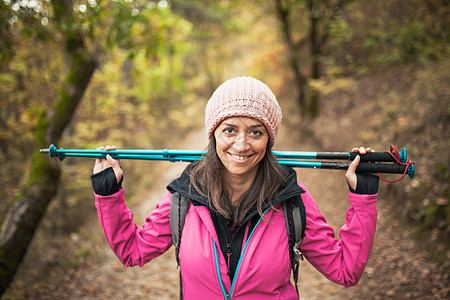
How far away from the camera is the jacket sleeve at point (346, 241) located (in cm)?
189

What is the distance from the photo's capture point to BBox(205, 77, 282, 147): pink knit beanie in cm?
193

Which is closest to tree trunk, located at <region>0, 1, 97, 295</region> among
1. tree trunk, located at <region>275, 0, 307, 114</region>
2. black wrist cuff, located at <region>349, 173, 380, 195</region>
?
black wrist cuff, located at <region>349, 173, 380, 195</region>

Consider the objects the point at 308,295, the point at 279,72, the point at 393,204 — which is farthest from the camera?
the point at 279,72

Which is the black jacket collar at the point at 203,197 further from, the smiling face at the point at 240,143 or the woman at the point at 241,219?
the smiling face at the point at 240,143

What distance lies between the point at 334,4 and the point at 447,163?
738 centimetres

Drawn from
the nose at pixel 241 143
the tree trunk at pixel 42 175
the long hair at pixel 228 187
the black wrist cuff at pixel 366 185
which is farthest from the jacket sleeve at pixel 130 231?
the tree trunk at pixel 42 175

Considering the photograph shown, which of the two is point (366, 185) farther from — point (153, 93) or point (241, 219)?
point (153, 93)

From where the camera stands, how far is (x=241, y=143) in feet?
6.39

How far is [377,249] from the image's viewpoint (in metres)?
5.10

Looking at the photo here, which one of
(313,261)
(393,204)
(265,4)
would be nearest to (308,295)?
(393,204)

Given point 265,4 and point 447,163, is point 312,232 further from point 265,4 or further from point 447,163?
point 265,4

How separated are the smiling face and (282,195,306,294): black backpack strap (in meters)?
0.42

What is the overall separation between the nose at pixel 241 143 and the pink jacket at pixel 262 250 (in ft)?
1.71

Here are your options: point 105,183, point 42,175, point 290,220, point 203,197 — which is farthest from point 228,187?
point 42,175
